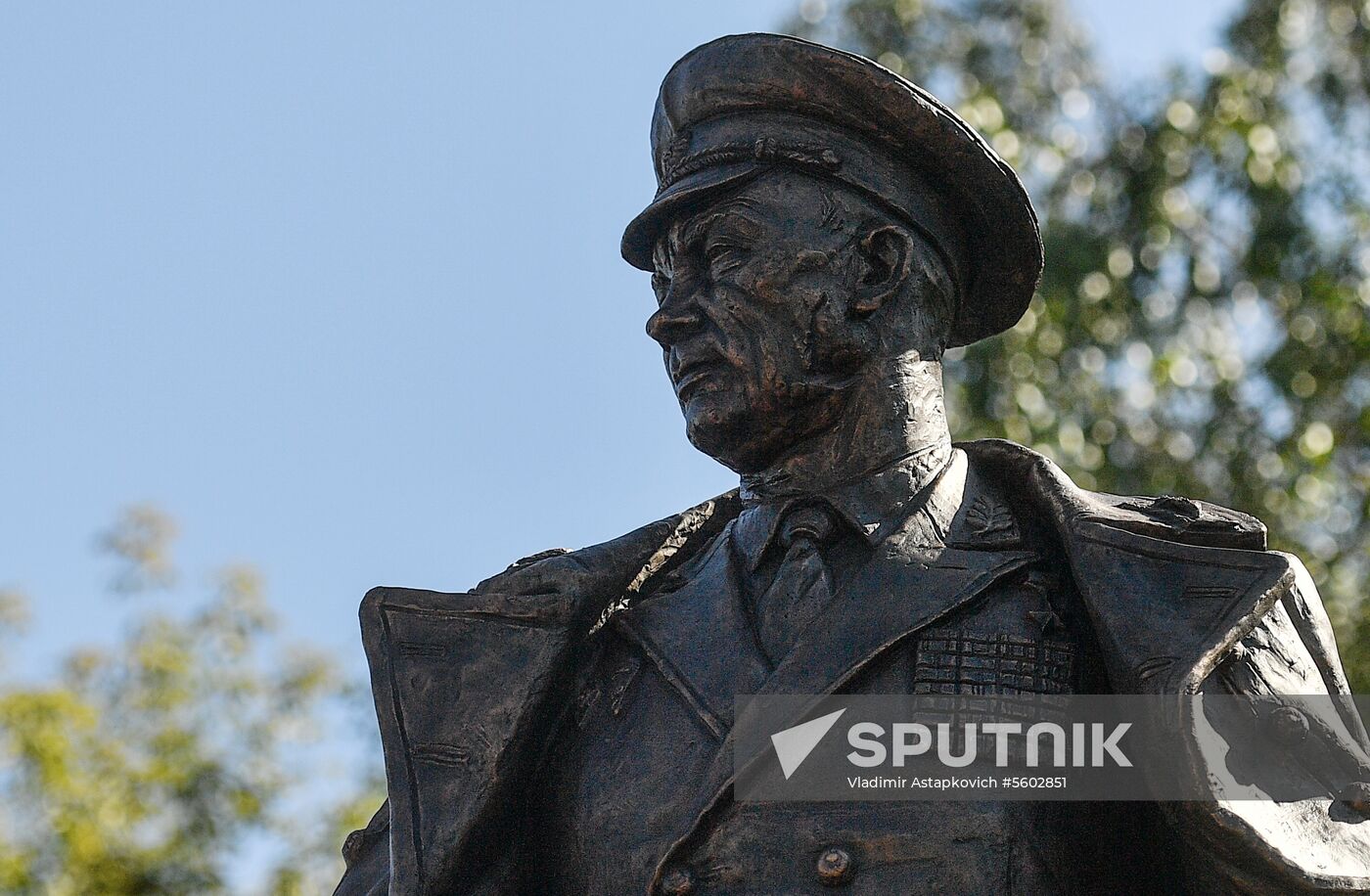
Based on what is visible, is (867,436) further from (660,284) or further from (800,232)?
(660,284)

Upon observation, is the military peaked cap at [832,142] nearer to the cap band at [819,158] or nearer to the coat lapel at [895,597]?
the cap band at [819,158]

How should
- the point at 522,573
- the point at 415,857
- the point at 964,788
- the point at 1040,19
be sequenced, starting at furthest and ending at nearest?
the point at 1040,19 → the point at 522,573 → the point at 415,857 → the point at 964,788

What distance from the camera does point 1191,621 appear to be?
129 inches

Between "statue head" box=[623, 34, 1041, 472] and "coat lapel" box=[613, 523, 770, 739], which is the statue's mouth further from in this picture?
"coat lapel" box=[613, 523, 770, 739]

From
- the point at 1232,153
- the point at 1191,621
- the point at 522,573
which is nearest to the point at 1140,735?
the point at 1191,621

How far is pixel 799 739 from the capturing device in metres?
3.31

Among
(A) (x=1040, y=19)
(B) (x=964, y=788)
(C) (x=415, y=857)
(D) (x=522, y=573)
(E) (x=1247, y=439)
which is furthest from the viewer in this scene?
(A) (x=1040, y=19)

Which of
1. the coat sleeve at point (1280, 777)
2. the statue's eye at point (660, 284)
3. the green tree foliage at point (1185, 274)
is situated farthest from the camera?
the green tree foliage at point (1185, 274)

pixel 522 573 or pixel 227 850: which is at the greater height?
pixel 227 850

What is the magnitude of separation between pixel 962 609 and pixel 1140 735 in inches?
14.0

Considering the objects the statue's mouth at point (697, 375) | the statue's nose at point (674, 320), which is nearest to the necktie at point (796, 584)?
the statue's mouth at point (697, 375)

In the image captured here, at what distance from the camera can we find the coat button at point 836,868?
317cm

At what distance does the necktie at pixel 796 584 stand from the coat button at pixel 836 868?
40 centimetres

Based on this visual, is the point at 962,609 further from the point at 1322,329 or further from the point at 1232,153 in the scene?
the point at 1232,153
